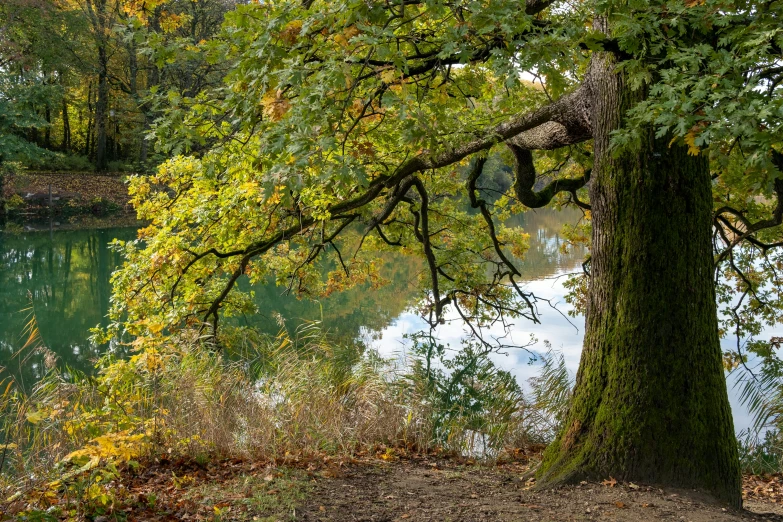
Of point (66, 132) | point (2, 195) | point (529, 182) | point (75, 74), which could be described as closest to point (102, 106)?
point (75, 74)

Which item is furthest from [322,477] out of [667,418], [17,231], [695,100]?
[17,231]

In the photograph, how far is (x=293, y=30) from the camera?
139 inches

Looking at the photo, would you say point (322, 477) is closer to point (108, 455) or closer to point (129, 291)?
point (108, 455)

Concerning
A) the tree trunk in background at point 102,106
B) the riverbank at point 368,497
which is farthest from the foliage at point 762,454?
the tree trunk in background at point 102,106

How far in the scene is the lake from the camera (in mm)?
11711

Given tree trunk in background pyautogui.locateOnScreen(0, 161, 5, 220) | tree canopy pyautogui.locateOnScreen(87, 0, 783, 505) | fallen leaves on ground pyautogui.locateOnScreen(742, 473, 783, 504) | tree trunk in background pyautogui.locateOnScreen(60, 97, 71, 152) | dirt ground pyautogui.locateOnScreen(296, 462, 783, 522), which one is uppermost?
tree trunk in background pyautogui.locateOnScreen(60, 97, 71, 152)

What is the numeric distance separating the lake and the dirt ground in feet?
10.7

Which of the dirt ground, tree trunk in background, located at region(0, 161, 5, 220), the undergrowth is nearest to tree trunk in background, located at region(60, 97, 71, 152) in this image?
tree trunk in background, located at region(0, 161, 5, 220)

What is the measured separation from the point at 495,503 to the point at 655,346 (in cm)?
140

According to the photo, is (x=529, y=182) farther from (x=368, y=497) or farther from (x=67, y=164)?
(x=67, y=164)

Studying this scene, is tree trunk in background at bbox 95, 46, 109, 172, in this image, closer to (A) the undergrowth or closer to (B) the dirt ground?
(A) the undergrowth

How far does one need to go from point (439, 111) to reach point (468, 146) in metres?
1.44

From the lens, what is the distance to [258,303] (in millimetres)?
16781

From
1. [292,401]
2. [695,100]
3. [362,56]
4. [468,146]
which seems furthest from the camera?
[468,146]
